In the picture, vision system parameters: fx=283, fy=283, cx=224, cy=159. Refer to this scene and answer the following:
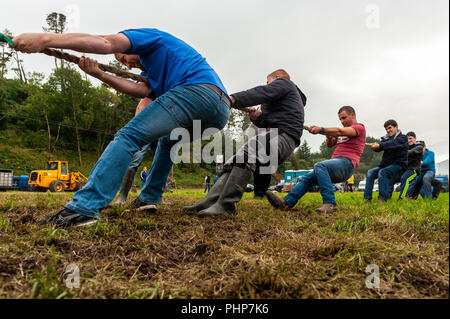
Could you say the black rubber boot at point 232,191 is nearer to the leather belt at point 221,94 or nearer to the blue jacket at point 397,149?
the leather belt at point 221,94

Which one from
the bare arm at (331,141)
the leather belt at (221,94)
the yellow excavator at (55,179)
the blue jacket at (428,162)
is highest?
the leather belt at (221,94)

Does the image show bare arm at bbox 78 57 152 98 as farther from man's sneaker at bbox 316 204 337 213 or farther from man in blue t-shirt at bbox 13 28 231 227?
man's sneaker at bbox 316 204 337 213

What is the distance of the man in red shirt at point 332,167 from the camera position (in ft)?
13.1

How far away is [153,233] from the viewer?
2.09 meters

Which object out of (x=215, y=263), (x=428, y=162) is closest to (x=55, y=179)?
(x=428, y=162)

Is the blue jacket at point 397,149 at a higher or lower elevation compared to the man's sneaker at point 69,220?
higher

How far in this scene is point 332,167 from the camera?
428 cm

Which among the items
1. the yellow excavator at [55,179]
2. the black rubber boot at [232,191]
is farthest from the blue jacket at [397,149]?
the yellow excavator at [55,179]

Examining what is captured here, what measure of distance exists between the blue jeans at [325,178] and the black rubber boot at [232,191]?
116 cm

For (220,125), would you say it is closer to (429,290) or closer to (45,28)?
(429,290)

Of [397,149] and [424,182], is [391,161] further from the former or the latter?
[424,182]

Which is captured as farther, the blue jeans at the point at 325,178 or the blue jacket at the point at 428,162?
the blue jacket at the point at 428,162

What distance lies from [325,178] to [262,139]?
4.18 ft

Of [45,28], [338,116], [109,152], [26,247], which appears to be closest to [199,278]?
[26,247]
